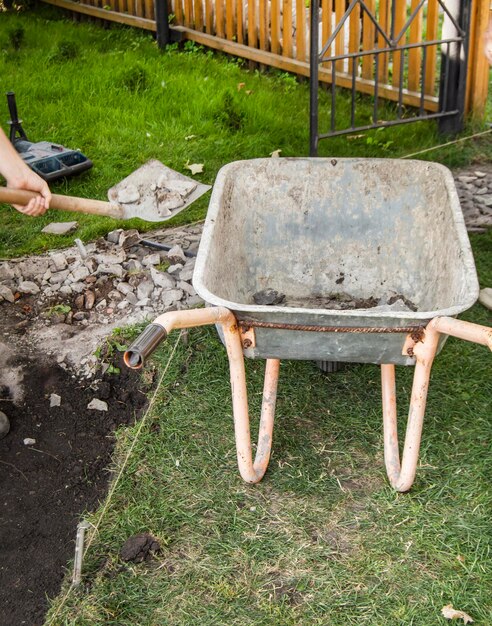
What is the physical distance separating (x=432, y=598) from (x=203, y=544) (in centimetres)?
82

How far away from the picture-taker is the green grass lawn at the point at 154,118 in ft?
18.7

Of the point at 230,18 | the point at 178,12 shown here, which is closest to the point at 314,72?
the point at 230,18

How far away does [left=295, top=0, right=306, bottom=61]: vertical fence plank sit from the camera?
7.01 m

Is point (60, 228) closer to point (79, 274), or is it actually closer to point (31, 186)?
point (79, 274)

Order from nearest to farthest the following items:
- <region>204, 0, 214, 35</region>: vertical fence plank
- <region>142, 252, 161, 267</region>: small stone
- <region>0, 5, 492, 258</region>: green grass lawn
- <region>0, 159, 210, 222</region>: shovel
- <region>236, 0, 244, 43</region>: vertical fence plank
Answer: <region>0, 159, 210, 222</region>: shovel, <region>142, 252, 161, 267</region>: small stone, <region>0, 5, 492, 258</region>: green grass lawn, <region>236, 0, 244, 43</region>: vertical fence plank, <region>204, 0, 214, 35</region>: vertical fence plank

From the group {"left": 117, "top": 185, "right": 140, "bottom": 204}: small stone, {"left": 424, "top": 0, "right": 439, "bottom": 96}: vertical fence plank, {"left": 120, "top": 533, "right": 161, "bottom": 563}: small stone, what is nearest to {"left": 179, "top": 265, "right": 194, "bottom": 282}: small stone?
{"left": 117, "top": 185, "right": 140, "bottom": 204}: small stone

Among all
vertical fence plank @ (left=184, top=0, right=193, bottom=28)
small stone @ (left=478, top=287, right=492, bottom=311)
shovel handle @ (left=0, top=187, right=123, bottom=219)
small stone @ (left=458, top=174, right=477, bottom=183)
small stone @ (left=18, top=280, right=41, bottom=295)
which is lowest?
small stone @ (left=458, top=174, right=477, bottom=183)

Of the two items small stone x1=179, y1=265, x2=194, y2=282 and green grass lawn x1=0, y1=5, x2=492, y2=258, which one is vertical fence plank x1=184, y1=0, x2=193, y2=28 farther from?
small stone x1=179, y1=265, x2=194, y2=282

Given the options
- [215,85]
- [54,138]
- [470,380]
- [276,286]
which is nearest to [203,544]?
[276,286]

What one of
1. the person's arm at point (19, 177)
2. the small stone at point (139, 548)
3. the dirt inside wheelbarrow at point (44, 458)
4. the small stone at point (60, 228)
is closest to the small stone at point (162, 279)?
the dirt inside wheelbarrow at point (44, 458)

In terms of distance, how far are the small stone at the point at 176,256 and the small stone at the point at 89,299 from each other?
20.9 inches

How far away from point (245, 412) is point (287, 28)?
16.9 ft

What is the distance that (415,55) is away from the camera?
6.39m

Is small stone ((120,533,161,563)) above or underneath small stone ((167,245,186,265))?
underneath
